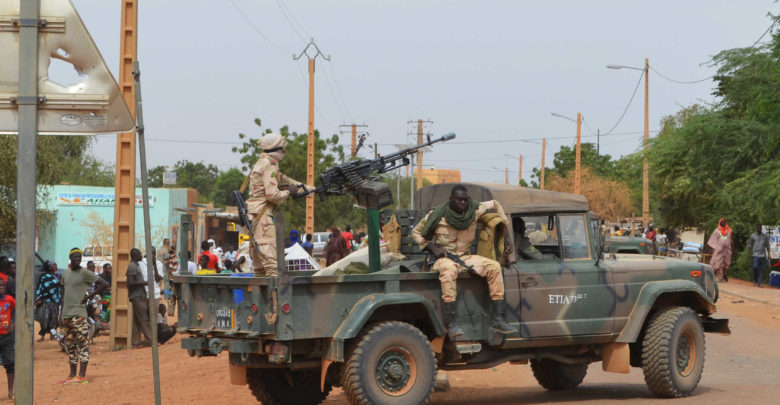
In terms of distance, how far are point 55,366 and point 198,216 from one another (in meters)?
37.5

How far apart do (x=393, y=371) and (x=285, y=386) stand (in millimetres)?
1501

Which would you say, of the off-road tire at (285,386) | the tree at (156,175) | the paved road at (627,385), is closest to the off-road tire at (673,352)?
the paved road at (627,385)

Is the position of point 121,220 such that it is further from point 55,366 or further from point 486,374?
point 486,374

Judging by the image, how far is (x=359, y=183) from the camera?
9.58 m

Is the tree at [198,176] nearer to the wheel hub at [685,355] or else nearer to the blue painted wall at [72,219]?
the blue painted wall at [72,219]

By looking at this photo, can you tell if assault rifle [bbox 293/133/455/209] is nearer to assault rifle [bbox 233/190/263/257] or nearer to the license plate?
assault rifle [bbox 233/190/263/257]

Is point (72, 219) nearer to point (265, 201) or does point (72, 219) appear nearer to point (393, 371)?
point (265, 201)

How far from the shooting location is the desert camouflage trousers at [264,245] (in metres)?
9.19

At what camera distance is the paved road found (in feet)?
33.7

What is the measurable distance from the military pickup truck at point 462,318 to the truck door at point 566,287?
0.5 inches

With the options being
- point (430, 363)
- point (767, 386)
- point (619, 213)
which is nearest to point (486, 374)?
point (767, 386)

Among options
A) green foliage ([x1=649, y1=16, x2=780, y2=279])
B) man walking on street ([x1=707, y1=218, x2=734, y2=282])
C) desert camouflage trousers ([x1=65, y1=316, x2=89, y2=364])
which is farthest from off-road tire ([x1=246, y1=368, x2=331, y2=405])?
man walking on street ([x1=707, y1=218, x2=734, y2=282])

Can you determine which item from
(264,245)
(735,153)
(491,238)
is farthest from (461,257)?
(735,153)

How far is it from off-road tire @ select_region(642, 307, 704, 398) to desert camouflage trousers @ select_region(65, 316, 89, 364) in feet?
23.6
